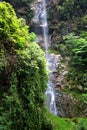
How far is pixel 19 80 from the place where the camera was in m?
12.0

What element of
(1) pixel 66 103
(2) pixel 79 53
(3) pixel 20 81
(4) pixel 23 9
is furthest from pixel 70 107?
(4) pixel 23 9

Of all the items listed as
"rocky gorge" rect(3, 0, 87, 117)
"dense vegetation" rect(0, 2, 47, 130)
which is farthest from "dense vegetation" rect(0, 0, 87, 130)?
"rocky gorge" rect(3, 0, 87, 117)

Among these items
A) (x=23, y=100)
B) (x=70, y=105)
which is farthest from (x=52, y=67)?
(x=23, y=100)

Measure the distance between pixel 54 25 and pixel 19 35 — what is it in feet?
40.8

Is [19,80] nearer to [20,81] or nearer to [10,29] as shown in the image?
[20,81]

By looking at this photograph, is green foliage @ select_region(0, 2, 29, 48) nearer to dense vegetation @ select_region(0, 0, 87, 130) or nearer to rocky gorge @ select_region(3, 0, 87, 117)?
dense vegetation @ select_region(0, 0, 87, 130)

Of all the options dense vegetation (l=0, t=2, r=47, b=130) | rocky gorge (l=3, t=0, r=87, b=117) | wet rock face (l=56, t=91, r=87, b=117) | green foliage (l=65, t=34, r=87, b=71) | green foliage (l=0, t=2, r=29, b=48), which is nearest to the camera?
dense vegetation (l=0, t=2, r=47, b=130)

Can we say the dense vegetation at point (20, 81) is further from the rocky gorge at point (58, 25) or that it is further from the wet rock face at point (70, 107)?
the rocky gorge at point (58, 25)

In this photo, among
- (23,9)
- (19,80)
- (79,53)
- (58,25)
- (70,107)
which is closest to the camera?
(19,80)

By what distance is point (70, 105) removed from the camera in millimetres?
18516

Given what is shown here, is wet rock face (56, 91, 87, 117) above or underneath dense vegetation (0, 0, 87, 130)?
underneath

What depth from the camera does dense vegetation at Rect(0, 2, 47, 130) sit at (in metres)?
11.4

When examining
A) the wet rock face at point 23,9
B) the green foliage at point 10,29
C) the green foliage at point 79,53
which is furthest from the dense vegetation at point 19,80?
the wet rock face at point 23,9

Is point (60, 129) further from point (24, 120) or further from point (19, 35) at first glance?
point (19, 35)
